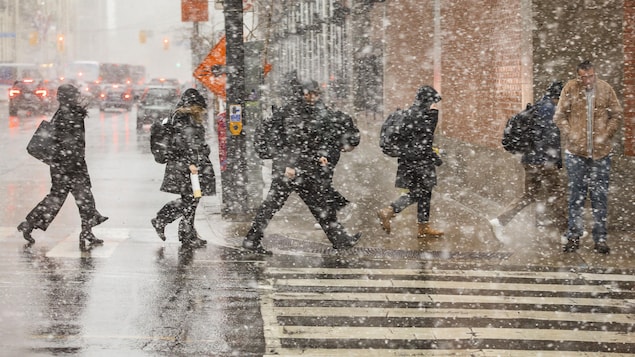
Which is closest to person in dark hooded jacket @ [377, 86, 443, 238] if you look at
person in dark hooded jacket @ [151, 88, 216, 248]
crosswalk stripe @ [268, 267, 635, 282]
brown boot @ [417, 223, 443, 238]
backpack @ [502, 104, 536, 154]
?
brown boot @ [417, 223, 443, 238]

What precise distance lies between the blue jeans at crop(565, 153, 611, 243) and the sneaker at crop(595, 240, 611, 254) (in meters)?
0.05

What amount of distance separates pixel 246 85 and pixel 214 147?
14.2m

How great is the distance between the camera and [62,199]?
1059 centimetres

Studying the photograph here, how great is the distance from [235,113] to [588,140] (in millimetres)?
4704

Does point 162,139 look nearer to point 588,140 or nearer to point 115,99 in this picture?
point 588,140

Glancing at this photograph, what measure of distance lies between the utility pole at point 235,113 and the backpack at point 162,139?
226 centimetres

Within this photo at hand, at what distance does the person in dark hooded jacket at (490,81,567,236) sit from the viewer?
422 inches

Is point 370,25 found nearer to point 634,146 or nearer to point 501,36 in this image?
point 501,36

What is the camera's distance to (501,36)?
14.3 m

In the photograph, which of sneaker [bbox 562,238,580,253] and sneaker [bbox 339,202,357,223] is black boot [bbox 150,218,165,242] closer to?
sneaker [bbox 339,202,357,223]

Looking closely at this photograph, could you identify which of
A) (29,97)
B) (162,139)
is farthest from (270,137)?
(29,97)

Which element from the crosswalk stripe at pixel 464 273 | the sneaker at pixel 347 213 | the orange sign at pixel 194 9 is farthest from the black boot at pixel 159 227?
the orange sign at pixel 194 9

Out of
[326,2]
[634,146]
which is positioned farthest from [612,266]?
[326,2]

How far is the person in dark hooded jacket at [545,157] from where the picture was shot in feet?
35.2
